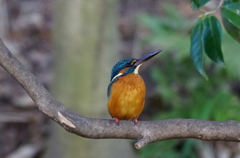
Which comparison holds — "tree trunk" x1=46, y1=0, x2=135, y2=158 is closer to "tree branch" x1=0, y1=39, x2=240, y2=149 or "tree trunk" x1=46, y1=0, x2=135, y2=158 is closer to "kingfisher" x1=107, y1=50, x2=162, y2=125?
"kingfisher" x1=107, y1=50, x2=162, y2=125

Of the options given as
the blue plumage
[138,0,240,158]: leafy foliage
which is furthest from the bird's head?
[138,0,240,158]: leafy foliage

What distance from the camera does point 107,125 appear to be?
160cm

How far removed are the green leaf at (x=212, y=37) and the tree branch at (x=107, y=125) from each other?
304 mm

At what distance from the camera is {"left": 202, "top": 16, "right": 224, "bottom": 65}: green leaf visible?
1.68 metres

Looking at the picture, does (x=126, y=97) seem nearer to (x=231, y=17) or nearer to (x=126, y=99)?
(x=126, y=99)

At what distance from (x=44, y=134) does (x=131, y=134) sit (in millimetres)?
3375

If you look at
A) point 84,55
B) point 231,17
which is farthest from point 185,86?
point 231,17

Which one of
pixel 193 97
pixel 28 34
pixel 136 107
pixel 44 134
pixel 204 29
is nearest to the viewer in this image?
pixel 204 29

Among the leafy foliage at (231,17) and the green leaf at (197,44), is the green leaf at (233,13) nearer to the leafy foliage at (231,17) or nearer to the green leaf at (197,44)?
the leafy foliage at (231,17)

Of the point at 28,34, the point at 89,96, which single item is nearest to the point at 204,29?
the point at 89,96

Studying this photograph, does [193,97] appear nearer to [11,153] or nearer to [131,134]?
[11,153]

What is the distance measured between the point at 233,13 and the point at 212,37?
0.15 meters

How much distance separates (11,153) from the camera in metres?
4.49

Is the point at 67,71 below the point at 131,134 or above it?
below
